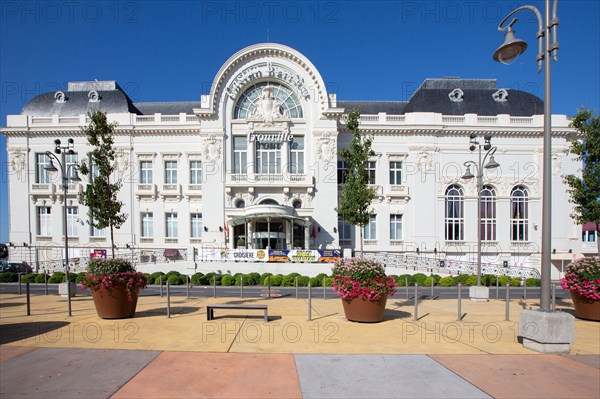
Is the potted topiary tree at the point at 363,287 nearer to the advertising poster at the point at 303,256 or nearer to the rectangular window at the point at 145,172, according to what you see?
the advertising poster at the point at 303,256

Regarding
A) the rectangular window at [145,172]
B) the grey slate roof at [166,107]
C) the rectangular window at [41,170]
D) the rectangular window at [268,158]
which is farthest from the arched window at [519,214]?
the rectangular window at [41,170]

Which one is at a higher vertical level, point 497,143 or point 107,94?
point 107,94

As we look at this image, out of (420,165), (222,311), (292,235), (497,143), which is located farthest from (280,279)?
(497,143)

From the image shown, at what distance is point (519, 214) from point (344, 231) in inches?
718

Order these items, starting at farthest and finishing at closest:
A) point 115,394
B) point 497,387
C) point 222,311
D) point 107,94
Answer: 1. point 107,94
2. point 222,311
3. point 497,387
4. point 115,394

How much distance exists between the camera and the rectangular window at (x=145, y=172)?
34.7 metres

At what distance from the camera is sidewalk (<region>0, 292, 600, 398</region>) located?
210 inches

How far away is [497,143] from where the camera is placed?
34344 mm

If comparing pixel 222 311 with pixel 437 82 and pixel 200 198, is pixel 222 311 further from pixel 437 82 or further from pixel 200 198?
pixel 437 82

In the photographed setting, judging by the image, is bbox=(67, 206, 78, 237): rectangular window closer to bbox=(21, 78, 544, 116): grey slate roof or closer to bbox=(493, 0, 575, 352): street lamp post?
bbox=(21, 78, 544, 116): grey slate roof

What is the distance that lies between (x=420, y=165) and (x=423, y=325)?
26968 mm

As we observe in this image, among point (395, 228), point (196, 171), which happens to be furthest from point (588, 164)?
point (196, 171)

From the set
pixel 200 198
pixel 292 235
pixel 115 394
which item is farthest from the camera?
pixel 200 198

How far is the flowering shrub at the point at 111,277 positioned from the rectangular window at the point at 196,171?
991 inches
